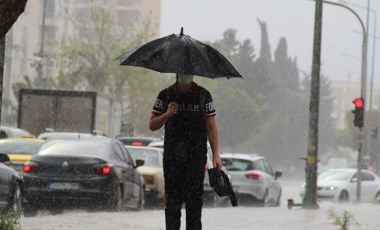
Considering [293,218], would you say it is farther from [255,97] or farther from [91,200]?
[255,97]

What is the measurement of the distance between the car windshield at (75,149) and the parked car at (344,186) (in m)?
21.7

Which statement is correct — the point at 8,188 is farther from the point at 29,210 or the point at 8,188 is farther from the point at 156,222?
the point at 29,210

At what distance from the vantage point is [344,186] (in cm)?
4297

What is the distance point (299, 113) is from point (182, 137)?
154 m

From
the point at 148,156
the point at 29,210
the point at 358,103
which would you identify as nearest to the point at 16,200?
the point at 29,210

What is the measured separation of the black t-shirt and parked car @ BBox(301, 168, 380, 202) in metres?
31.8

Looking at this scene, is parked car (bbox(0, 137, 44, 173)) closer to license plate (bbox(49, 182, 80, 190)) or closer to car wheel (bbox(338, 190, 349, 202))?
license plate (bbox(49, 182, 80, 190))

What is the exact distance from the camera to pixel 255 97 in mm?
138500

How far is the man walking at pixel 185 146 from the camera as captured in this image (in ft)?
34.0

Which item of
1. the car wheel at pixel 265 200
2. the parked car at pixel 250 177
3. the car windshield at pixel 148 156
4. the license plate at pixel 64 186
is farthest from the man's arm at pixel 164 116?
the car wheel at pixel 265 200

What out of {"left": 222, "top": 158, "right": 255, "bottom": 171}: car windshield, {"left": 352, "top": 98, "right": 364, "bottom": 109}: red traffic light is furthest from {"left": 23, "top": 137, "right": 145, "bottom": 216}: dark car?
{"left": 352, "top": 98, "right": 364, "bottom": 109}: red traffic light

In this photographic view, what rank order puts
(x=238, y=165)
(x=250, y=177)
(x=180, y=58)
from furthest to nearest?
(x=238, y=165), (x=250, y=177), (x=180, y=58)

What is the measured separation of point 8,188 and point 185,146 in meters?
7.72

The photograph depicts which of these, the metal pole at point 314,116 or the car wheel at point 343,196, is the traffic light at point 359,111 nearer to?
the metal pole at point 314,116
